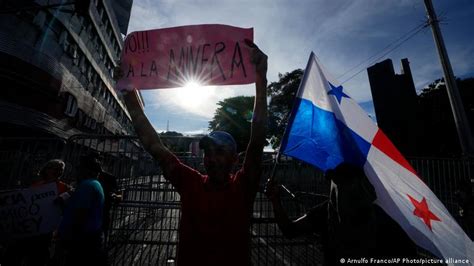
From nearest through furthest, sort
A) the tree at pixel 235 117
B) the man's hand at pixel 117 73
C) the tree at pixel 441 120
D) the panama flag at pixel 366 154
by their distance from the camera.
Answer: the panama flag at pixel 366 154
the man's hand at pixel 117 73
the tree at pixel 441 120
the tree at pixel 235 117

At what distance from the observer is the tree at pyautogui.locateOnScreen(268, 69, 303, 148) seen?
35.4 metres

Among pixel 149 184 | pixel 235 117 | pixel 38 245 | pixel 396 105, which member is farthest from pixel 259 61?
pixel 235 117

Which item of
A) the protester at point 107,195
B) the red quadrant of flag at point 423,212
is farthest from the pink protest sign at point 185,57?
the protester at point 107,195

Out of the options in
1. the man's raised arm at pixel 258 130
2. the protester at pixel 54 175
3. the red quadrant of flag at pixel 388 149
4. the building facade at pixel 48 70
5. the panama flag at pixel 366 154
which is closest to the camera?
the man's raised arm at pixel 258 130

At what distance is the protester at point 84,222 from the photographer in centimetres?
292

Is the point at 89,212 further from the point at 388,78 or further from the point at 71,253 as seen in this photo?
the point at 388,78

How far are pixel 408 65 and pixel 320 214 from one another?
57.9ft

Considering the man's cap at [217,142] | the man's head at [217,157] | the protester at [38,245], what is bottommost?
the protester at [38,245]

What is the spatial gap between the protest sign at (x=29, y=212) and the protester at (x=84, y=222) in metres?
0.72

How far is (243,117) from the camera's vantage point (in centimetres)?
4253

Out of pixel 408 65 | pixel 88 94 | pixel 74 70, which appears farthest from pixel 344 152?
pixel 88 94

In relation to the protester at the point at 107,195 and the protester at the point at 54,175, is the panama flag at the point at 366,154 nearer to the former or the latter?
the protester at the point at 107,195

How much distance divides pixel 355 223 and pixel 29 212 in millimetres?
4226

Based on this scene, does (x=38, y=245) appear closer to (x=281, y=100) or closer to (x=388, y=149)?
(x=388, y=149)
